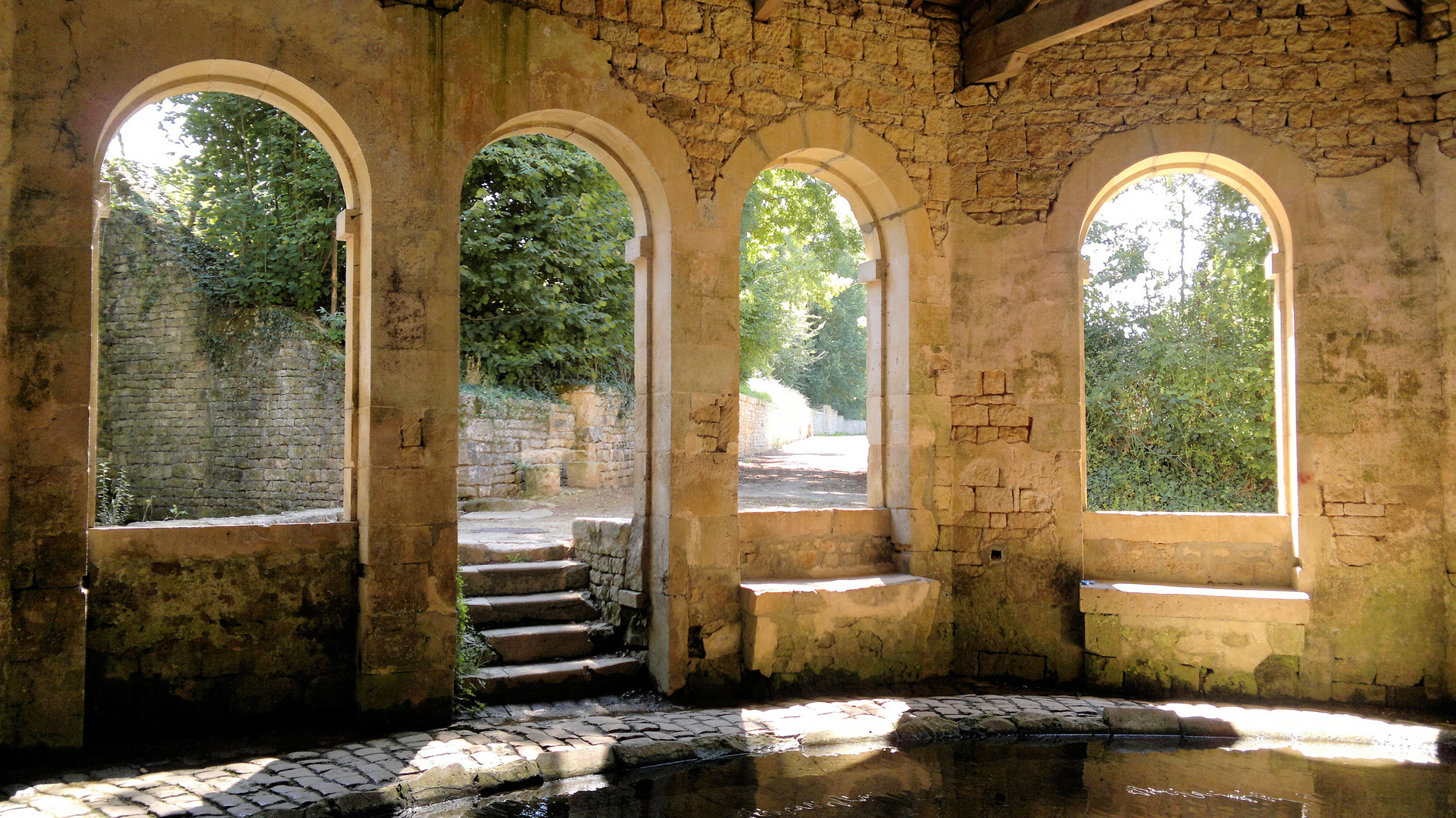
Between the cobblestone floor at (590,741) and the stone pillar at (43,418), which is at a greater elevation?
the stone pillar at (43,418)

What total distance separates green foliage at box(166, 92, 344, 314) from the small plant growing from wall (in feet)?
8.69

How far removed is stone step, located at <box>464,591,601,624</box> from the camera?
5918 mm

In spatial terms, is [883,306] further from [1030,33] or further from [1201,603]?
[1201,603]

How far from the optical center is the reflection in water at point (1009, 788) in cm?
393

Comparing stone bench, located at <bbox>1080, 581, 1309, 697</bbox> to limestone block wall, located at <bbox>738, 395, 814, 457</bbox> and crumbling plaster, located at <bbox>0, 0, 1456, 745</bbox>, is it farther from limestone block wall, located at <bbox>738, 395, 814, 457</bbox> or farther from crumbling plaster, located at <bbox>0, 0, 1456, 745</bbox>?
limestone block wall, located at <bbox>738, 395, 814, 457</bbox>

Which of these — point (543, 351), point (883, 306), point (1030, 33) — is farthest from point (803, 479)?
point (1030, 33)

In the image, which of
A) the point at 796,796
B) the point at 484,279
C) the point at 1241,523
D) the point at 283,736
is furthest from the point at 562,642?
the point at 484,279

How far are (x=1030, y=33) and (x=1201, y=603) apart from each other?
3951 millimetres

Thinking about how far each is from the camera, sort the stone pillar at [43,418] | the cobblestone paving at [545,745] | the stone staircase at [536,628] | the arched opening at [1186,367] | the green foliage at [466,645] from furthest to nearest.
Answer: the arched opening at [1186,367], the stone staircase at [536,628], the green foliage at [466,645], the stone pillar at [43,418], the cobblestone paving at [545,745]

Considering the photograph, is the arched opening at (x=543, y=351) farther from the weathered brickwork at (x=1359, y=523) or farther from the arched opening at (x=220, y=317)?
the weathered brickwork at (x=1359, y=523)

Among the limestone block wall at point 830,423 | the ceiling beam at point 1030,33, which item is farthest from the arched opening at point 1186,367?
the limestone block wall at point 830,423

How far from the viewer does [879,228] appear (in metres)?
6.74

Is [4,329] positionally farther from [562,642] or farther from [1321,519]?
[1321,519]

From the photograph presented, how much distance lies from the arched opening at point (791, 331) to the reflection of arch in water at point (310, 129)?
8.12ft
